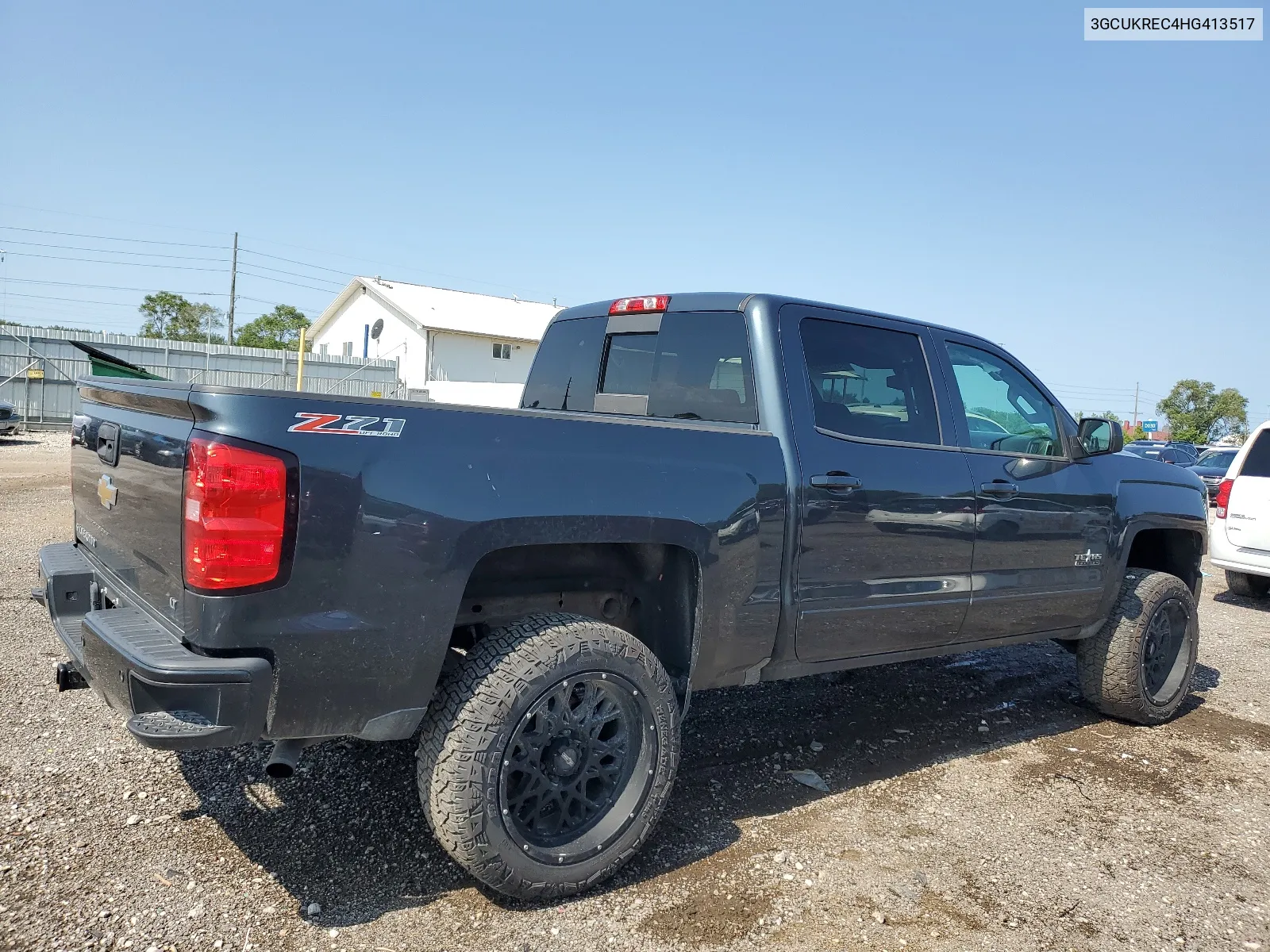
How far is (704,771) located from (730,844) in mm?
668

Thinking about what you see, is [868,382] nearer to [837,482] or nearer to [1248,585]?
[837,482]

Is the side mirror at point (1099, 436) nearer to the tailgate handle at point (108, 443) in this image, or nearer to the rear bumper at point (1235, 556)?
the tailgate handle at point (108, 443)

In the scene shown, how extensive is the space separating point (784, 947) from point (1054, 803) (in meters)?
1.80

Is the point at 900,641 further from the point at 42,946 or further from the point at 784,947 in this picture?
the point at 42,946

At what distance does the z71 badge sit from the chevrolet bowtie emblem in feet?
3.23

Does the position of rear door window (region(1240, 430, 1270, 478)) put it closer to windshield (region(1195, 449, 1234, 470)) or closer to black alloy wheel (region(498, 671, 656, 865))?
black alloy wheel (region(498, 671, 656, 865))

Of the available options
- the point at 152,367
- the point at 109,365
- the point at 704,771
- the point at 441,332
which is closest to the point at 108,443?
the point at 109,365

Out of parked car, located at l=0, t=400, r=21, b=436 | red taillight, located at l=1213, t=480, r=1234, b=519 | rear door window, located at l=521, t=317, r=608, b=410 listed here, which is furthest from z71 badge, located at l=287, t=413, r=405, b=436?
parked car, located at l=0, t=400, r=21, b=436

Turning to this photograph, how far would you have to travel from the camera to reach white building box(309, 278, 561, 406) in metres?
35.3

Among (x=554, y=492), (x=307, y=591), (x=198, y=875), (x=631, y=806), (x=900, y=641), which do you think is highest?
(x=554, y=492)

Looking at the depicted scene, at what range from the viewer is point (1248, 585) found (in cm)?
969

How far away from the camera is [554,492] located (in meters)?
2.85

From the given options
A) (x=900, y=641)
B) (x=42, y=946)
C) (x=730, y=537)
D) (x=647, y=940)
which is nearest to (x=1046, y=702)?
(x=900, y=641)

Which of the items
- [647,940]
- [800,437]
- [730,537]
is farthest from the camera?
[800,437]
